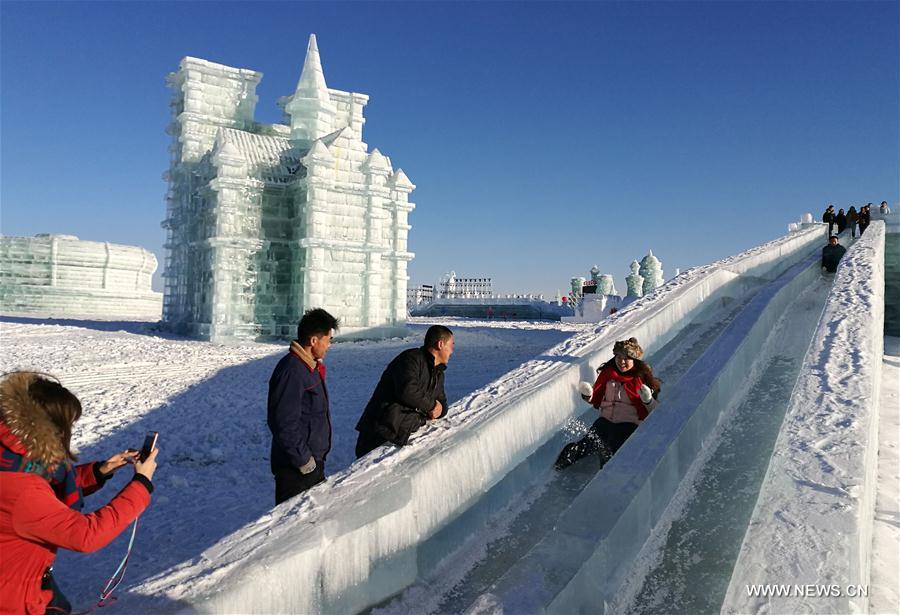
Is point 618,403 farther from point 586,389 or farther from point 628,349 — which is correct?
point 628,349

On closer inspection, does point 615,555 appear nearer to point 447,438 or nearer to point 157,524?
point 447,438

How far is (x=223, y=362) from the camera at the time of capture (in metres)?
14.7

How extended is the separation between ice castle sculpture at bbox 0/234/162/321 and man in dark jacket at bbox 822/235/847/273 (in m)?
33.1

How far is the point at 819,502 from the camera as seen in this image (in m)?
2.91

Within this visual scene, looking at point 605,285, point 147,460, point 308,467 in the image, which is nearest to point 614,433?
point 308,467

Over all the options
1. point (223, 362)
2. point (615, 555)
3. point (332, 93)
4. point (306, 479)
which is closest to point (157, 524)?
point (306, 479)

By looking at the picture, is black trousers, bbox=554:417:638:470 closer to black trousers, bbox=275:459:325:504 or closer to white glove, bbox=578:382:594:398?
white glove, bbox=578:382:594:398

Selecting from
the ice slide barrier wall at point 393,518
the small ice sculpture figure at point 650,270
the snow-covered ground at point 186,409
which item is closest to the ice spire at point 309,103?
the snow-covered ground at point 186,409

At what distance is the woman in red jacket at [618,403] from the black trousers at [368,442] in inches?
60.6

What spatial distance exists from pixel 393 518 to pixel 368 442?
32.5 inches

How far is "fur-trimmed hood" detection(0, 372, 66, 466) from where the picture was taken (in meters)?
1.97

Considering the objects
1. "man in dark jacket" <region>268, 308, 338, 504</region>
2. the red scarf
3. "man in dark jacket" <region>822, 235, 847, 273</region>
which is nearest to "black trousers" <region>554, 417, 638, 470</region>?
the red scarf

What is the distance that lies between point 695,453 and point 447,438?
5.92ft

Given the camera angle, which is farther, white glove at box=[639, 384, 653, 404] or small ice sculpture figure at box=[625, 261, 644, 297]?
small ice sculpture figure at box=[625, 261, 644, 297]
